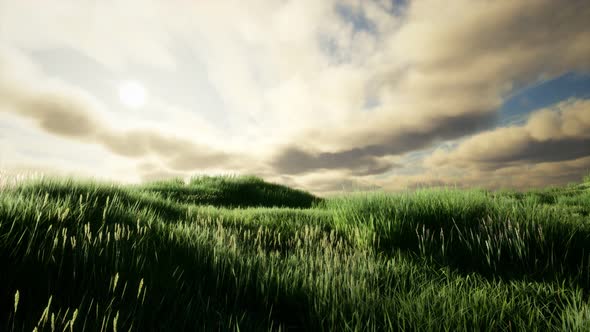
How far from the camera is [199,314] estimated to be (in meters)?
2.07

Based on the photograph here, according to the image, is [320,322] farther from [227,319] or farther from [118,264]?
[118,264]

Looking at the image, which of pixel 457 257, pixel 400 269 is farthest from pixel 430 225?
pixel 400 269

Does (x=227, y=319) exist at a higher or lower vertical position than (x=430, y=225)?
lower

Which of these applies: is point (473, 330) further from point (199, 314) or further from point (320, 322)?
point (199, 314)

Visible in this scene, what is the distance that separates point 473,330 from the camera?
2074 mm

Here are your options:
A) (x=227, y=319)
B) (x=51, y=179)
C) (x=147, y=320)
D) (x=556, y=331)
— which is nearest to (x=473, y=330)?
(x=556, y=331)

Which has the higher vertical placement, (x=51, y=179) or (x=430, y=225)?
(x=51, y=179)

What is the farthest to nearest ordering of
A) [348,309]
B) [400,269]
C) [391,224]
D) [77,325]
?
[391,224] < [400,269] < [348,309] < [77,325]

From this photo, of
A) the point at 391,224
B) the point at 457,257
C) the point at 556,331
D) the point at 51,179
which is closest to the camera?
the point at 556,331

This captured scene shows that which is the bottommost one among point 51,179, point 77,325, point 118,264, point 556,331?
point 556,331

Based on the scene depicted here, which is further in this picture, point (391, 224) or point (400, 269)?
point (391, 224)

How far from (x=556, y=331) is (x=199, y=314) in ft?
7.34

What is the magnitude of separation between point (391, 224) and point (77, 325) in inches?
143

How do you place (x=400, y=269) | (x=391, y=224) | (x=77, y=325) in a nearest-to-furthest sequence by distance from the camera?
(x=77, y=325)
(x=400, y=269)
(x=391, y=224)
